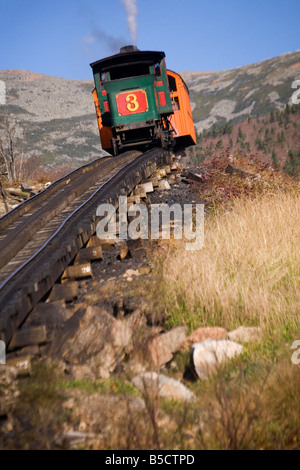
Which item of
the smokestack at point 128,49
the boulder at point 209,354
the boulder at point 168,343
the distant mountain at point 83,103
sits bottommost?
the boulder at point 168,343

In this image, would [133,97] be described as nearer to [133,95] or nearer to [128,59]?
[133,95]

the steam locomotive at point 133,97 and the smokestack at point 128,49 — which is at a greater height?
the smokestack at point 128,49

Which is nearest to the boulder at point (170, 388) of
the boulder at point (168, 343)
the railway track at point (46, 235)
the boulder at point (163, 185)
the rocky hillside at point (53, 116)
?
the boulder at point (168, 343)

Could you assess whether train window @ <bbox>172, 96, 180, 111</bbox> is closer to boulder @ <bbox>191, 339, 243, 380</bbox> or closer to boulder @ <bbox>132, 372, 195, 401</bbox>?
boulder @ <bbox>191, 339, 243, 380</bbox>

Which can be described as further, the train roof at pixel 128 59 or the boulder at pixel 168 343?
the train roof at pixel 128 59

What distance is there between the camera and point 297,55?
133m

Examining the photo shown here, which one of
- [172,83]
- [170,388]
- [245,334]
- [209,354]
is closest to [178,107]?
[172,83]

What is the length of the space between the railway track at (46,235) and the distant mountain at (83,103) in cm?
5260

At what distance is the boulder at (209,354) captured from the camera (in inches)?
134

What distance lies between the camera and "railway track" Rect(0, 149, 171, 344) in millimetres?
4359

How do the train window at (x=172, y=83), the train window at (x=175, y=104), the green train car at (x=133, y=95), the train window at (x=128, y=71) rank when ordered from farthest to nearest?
the train window at (x=175, y=104) → the train window at (x=172, y=83) → the train window at (x=128, y=71) → the green train car at (x=133, y=95)

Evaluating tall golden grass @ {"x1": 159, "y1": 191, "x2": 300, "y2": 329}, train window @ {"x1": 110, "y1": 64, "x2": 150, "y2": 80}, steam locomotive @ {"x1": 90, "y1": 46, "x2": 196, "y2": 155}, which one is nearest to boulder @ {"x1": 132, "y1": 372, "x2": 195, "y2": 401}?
tall golden grass @ {"x1": 159, "y1": 191, "x2": 300, "y2": 329}

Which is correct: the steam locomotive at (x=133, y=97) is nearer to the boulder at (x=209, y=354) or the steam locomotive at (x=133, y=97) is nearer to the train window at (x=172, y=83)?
the train window at (x=172, y=83)

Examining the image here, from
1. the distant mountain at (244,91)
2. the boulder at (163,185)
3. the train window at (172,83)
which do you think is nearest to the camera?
the boulder at (163,185)
